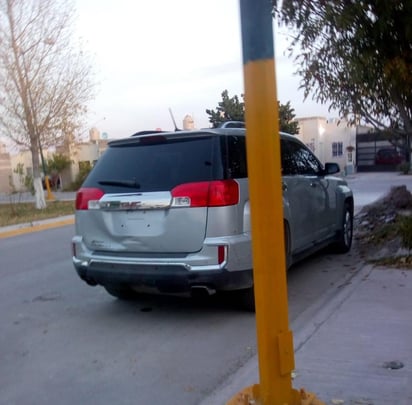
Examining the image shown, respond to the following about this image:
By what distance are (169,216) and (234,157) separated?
0.89 metres

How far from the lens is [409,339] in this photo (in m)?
4.26

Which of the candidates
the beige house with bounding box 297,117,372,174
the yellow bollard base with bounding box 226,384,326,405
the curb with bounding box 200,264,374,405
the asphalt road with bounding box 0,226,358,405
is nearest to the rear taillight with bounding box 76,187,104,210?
the asphalt road with bounding box 0,226,358,405

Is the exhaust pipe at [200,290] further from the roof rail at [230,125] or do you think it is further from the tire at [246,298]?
the roof rail at [230,125]

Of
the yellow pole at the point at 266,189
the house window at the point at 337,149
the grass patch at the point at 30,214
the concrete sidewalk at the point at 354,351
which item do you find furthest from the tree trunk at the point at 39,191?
the house window at the point at 337,149

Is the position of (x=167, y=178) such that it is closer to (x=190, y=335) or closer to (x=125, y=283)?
(x=125, y=283)

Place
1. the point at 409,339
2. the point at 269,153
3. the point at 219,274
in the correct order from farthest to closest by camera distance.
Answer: the point at 219,274, the point at 409,339, the point at 269,153

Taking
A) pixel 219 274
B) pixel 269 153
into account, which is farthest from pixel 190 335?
pixel 269 153

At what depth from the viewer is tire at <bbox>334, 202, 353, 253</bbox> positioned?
7879 mm

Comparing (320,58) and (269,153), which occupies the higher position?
(320,58)

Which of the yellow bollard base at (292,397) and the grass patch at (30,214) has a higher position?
the yellow bollard base at (292,397)

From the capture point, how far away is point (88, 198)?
17.2 ft

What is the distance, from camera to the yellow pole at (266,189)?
251cm

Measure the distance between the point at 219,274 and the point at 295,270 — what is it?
2.85 meters

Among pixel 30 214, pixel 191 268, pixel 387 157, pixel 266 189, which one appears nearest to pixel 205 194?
pixel 191 268
